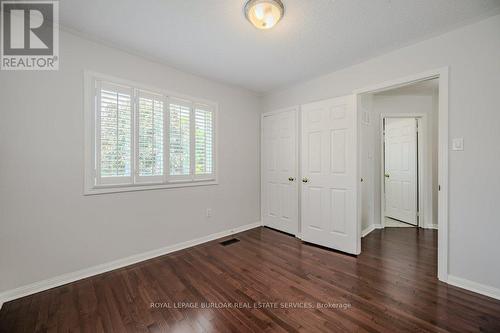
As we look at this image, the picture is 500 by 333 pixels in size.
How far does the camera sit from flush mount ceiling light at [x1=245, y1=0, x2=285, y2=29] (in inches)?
64.3

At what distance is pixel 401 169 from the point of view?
420 cm

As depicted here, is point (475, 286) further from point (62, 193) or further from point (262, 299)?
point (62, 193)

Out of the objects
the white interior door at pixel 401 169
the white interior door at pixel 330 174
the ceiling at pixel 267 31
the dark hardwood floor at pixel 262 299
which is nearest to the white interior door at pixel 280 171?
the white interior door at pixel 330 174

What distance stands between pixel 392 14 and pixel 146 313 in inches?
131

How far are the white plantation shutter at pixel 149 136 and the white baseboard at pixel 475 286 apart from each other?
3.45 metres

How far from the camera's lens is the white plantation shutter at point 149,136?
2.52 metres

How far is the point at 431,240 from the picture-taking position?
3184 millimetres

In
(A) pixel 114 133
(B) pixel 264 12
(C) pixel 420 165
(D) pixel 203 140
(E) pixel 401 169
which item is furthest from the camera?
(E) pixel 401 169

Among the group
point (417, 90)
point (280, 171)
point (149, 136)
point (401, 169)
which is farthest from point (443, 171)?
point (149, 136)

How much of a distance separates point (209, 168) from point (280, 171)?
1.28 m

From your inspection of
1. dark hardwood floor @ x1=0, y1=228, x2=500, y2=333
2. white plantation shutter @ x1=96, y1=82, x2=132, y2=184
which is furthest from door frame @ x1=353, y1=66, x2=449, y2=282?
white plantation shutter @ x1=96, y1=82, x2=132, y2=184

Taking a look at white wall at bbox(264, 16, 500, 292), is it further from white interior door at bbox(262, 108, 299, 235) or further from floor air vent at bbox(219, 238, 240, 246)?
floor air vent at bbox(219, 238, 240, 246)

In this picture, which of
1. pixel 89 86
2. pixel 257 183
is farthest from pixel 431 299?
pixel 89 86

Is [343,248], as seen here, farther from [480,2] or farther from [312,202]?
[480,2]
